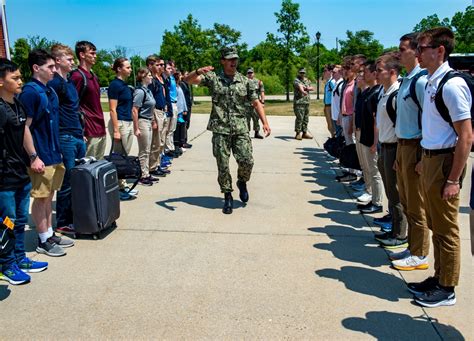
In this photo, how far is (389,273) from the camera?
4250 millimetres

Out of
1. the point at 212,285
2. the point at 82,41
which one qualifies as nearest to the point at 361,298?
the point at 212,285

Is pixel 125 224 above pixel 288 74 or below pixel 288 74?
below

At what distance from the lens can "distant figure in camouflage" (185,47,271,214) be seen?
20.1 ft

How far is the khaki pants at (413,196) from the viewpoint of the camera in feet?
13.6

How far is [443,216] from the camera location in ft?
11.3

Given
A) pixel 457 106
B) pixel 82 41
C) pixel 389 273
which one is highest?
pixel 82 41

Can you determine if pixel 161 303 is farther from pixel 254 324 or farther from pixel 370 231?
pixel 370 231

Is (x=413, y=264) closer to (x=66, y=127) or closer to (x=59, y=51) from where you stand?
(x=66, y=127)

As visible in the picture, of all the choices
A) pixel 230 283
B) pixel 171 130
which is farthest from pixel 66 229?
pixel 171 130

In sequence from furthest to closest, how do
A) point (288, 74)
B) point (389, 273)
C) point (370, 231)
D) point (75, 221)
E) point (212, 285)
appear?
point (288, 74), point (370, 231), point (75, 221), point (389, 273), point (212, 285)

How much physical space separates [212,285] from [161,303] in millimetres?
510

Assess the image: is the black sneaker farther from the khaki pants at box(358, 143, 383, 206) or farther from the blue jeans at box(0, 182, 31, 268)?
the blue jeans at box(0, 182, 31, 268)

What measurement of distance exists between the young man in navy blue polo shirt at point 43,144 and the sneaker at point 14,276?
0.61 metres

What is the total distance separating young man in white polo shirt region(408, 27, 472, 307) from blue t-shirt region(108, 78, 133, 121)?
442 centimetres
